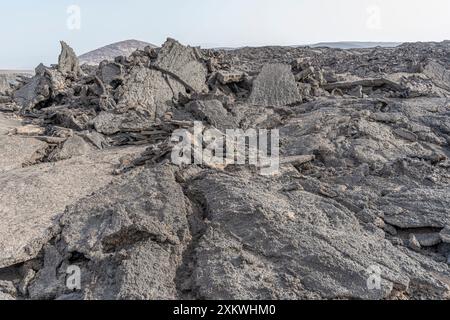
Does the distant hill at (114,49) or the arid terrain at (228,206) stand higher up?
the distant hill at (114,49)

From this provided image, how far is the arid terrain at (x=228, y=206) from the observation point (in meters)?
2.82

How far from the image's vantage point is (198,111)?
24.0 feet

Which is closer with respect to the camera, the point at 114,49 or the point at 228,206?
the point at 228,206

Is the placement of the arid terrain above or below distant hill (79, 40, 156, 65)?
below

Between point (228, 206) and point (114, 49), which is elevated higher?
point (114, 49)

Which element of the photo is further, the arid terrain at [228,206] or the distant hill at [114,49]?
the distant hill at [114,49]

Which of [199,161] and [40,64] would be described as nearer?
[199,161]

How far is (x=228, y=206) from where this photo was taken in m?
3.52

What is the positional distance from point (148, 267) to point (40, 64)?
975cm

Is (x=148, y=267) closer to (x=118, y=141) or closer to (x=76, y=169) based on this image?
(x=76, y=169)

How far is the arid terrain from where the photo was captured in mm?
2822

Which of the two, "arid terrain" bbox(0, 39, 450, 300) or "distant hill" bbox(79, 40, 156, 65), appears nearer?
"arid terrain" bbox(0, 39, 450, 300)
